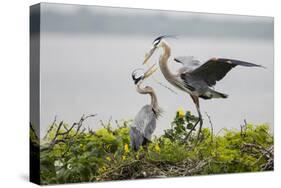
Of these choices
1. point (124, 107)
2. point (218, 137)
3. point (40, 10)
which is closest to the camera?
point (40, 10)

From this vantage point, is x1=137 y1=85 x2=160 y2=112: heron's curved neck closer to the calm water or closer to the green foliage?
the calm water

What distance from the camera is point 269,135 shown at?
27.1 feet

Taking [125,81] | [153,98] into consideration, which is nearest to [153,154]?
[153,98]

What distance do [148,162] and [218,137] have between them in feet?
3.01

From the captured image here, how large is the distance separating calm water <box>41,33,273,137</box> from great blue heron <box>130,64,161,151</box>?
6cm

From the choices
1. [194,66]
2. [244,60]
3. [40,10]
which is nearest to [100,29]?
[40,10]

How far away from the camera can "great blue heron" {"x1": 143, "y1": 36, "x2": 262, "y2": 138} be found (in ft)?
25.1

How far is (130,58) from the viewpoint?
7492 mm

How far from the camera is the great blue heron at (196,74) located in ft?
25.1

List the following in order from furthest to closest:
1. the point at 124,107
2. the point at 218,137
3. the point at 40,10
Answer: the point at 218,137 → the point at 124,107 → the point at 40,10

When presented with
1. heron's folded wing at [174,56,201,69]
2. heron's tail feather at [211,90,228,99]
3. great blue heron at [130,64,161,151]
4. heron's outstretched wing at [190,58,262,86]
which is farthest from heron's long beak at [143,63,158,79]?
heron's tail feather at [211,90,228,99]

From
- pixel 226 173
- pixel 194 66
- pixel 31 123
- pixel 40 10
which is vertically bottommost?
pixel 226 173

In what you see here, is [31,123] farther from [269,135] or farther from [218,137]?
[269,135]

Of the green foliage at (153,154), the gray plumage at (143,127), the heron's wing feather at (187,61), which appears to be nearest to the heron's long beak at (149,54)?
the heron's wing feather at (187,61)
